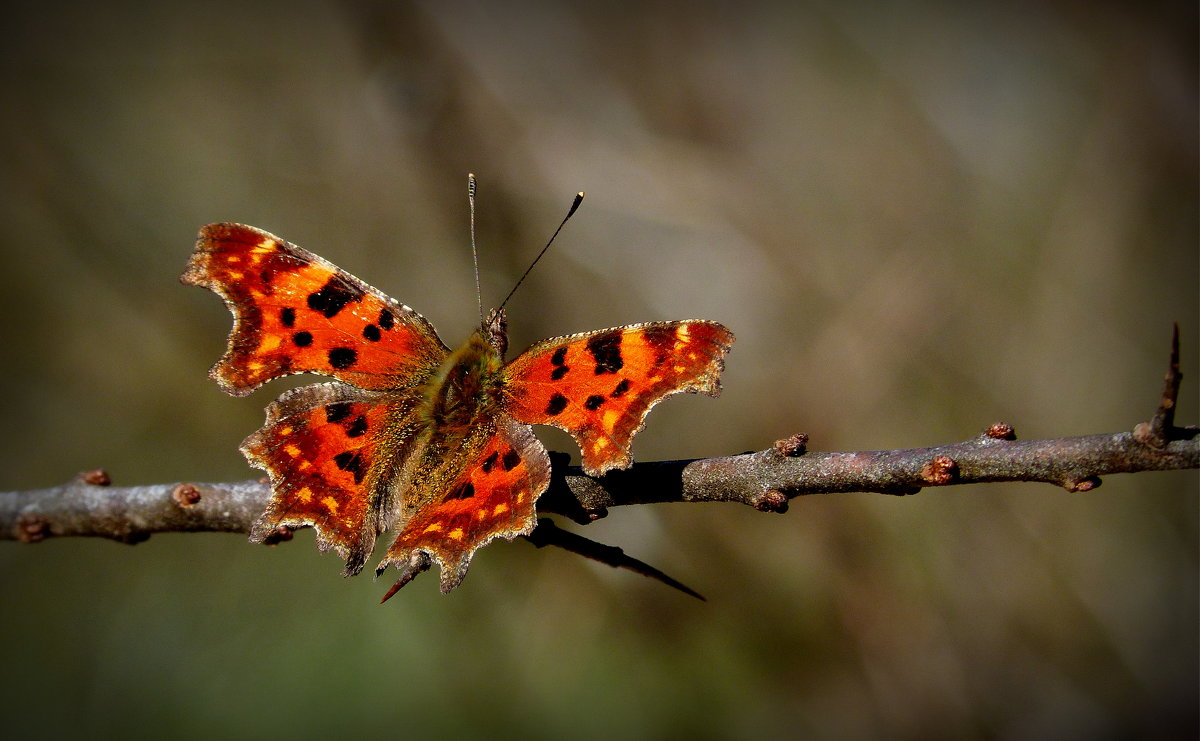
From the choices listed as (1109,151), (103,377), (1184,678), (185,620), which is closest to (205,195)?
(103,377)

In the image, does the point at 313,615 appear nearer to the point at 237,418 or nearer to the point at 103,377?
the point at 237,418

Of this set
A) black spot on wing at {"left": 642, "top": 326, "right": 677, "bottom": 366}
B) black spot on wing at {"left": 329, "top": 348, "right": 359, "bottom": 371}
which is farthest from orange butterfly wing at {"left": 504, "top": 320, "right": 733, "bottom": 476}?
black spot on wing at {"left": 329, "top": 348, "right": 359, "bottom": 371}

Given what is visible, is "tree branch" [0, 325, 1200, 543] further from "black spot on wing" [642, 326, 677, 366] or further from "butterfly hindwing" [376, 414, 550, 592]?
"black spot on wing" [642, 326, 677, 366]

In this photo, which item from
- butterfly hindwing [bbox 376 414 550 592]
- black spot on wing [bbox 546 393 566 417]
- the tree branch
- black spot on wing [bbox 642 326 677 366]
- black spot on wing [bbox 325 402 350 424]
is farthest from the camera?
black spot on wing [bbox 325 402 350 424]

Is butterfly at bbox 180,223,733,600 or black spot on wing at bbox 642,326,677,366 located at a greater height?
black spot on wing at bbox 642,326,677,366

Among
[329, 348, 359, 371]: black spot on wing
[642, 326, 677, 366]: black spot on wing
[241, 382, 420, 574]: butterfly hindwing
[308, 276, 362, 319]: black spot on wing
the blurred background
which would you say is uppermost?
the blurred background

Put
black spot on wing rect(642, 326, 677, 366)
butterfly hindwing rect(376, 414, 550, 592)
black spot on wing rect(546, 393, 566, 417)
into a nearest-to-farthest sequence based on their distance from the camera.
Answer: butterfly hindwing rect(376, 414, 550, 592) < black spot on wing rect(642, 326, 677, 366) < black spot on wing rect(546, 393, 566, 417)

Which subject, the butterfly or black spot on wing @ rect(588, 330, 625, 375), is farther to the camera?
black spot on wing @ rect(588, 330, 625, 375)

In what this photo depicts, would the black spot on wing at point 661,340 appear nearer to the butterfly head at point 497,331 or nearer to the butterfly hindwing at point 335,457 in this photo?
the butterfly head at point 497,331

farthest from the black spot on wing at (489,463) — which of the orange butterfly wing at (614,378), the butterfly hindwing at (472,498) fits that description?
the orange butterfly wing at (614,378)
